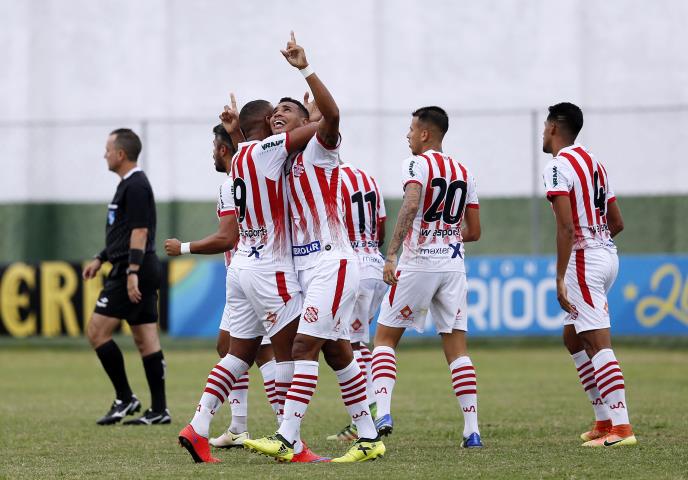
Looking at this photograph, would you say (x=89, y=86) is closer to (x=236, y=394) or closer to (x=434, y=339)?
(x=434, y=339)

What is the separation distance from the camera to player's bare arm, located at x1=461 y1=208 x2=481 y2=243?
30.7 ft

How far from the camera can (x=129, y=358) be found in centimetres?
1803

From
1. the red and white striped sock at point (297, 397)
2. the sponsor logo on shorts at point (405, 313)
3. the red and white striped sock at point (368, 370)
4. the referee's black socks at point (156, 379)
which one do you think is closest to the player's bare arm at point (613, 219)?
the sponsor logo on shorts at point (405, 313)

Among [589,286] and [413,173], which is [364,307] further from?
[589,286]

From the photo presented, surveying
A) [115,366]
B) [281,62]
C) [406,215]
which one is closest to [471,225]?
[406,215]

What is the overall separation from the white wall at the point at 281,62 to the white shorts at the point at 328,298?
20.2 meters

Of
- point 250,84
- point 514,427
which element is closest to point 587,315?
point 514,427

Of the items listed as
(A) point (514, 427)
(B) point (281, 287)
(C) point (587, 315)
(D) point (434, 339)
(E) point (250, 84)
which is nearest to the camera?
(B) point (281, 287)

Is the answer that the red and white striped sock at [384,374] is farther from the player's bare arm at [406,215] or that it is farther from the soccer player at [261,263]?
the soccer player at [261,263]

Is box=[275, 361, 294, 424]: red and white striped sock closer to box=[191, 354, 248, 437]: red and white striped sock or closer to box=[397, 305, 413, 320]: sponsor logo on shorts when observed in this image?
box=[191, 354, 248, 437]: red and white striped sock

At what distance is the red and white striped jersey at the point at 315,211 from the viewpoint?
25.5 feet

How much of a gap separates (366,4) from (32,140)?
8.95 m

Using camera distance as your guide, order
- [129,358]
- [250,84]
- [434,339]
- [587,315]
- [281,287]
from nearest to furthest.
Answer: [281,287], [587,315], [129,358], [434,339], [250,84]

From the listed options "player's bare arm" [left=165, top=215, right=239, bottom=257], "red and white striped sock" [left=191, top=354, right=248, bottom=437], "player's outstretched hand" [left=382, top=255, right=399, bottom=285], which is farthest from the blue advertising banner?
"red and white striped sock" [left=191, top=354, right=248, bottom=437]
